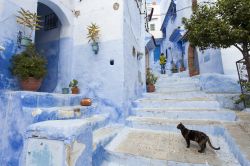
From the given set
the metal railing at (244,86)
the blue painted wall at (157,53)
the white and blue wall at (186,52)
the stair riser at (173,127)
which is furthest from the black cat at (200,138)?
the blue painted wall at (157,53)

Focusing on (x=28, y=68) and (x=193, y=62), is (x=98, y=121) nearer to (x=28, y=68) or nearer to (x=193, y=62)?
(x=28, y=68)

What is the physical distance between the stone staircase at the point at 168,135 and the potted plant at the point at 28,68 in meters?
2.81

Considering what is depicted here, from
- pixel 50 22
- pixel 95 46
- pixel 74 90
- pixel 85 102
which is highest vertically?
pixel 50 22

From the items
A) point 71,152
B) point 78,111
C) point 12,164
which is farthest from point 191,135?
point 12,164

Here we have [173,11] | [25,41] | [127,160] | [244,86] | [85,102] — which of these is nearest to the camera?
[127,160]

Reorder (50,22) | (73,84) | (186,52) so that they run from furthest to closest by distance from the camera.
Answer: (186,52) → (50,22) → (73,84)

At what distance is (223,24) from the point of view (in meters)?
5.07

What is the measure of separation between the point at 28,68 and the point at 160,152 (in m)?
4.13

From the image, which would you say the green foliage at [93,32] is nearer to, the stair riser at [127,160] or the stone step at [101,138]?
the stone step at [101,138]

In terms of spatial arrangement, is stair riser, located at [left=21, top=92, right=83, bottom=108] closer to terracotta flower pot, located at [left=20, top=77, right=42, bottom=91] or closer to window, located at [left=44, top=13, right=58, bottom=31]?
terracotta flower pot, located at [left=20, top=77, right=42, bottom=91]

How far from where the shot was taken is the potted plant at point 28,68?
15.5 ft

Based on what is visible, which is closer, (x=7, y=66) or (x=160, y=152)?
(x=160, y=152)

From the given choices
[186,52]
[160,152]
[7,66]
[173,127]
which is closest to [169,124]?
[173,127]

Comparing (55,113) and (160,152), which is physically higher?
(55,113)
